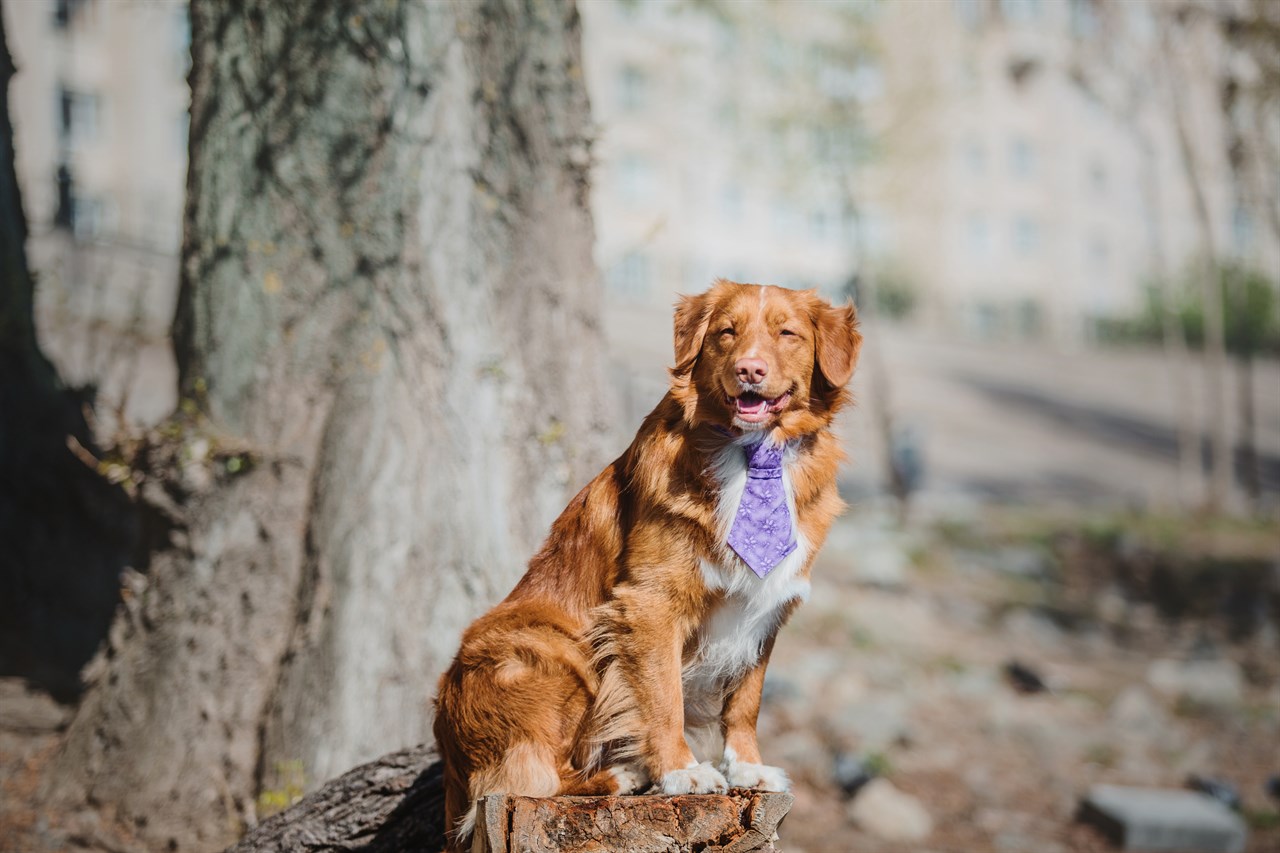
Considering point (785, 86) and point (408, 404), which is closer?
point (408, 404)

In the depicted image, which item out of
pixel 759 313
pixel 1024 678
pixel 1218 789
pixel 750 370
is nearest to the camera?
pixel 750 370

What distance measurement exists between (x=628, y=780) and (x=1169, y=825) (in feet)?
18.7

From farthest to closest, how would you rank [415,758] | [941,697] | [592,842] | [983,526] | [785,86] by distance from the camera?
[785,86]
[983,526]
[941,697]
[415,758]
[592,842]

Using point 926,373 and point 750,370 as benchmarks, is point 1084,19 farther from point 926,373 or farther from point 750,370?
point 750,370

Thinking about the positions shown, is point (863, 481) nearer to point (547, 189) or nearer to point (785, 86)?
point (785, 86)

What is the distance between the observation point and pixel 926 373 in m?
31.0

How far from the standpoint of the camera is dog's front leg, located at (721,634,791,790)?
10.2ft

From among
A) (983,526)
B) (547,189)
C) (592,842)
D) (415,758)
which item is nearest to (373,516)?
(415,758)

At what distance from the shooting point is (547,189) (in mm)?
4785

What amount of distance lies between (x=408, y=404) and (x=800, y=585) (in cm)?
213

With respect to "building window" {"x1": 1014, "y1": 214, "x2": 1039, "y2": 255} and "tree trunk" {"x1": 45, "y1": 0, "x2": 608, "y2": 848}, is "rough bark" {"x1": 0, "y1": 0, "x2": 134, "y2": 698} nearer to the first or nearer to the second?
"tree trunk" {"x1": 45, "y1": 0, "x2": 608, "y2": 848}

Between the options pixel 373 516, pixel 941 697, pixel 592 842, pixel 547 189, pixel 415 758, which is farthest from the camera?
pixel 941 697

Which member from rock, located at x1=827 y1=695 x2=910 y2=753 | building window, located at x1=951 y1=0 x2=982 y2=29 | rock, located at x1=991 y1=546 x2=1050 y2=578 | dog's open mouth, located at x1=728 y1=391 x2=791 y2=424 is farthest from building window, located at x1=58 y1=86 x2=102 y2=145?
dog's open mouth, located at x1=728 y1=391 x2=791 y2=424

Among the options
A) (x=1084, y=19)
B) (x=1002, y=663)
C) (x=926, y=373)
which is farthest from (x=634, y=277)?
(x=1002, y=663)
